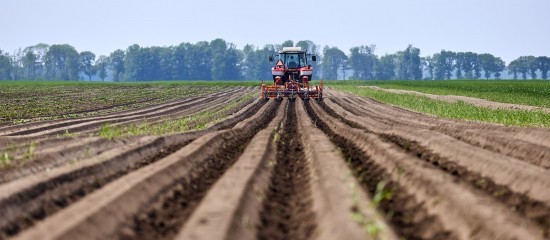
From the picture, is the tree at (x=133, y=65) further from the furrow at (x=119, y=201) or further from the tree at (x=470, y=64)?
the furrow at (x=119, y=201)

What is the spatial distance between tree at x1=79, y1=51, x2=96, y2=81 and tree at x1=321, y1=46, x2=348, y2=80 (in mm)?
54644

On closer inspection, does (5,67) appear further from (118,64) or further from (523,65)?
(523,65)

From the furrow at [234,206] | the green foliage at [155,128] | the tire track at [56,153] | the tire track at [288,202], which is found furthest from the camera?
the green foliage at [155,128]

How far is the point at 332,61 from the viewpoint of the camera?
156 metres

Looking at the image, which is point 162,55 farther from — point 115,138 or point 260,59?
point 115,138

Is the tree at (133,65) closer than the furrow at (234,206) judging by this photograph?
No

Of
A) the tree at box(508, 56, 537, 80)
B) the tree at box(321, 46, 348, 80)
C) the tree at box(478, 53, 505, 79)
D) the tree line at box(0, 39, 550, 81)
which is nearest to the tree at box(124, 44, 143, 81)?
the tree line at box(0, 39, 550, 81)

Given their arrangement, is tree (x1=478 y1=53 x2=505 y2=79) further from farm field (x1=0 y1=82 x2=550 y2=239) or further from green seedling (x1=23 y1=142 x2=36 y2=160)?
green seedling (x1=23 y1=142 x2=36 y2=160)

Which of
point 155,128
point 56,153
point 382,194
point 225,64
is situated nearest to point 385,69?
point 225,64

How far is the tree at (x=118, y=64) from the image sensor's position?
148 meters

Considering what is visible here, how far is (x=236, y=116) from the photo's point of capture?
67.9ft

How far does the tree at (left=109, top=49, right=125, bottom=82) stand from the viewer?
486 feet

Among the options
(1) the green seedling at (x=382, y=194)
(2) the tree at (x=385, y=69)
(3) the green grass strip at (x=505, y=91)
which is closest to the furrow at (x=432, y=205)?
(1) the green seedling at (x=382, y=194)

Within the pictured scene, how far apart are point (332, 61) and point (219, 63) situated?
3056cm
